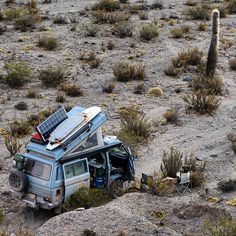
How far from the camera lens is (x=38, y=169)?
1359 cm

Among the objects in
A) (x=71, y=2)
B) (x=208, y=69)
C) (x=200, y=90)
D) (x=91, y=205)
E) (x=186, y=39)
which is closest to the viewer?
(x=91, y=205)

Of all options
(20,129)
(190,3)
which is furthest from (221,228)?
(190,3)

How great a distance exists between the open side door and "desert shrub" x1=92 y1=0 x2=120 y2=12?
67.8 ft

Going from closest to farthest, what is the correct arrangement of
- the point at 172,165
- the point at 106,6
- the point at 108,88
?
the point at 172,165
the point at 108,88
the point at 106,6

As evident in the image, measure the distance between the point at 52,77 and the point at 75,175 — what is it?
30.9ft

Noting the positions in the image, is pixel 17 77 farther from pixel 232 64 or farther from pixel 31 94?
pixel 232 64

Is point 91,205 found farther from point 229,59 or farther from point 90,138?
point 229,59

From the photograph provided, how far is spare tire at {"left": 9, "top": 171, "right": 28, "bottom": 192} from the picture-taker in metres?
13.5

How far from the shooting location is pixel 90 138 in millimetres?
14297

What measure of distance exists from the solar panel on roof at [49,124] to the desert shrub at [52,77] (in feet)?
27.1

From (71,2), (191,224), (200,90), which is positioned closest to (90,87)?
(200,90)

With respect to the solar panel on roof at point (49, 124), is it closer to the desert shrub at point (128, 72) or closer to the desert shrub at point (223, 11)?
the desert shrub at point (128, 72)

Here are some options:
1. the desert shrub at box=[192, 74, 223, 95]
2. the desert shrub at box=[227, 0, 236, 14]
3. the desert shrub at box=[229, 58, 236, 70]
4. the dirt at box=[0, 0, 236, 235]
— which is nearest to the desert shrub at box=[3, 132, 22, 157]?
the dirt at box=[0, 0, 236, 235]

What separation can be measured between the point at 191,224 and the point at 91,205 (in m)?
2.19
